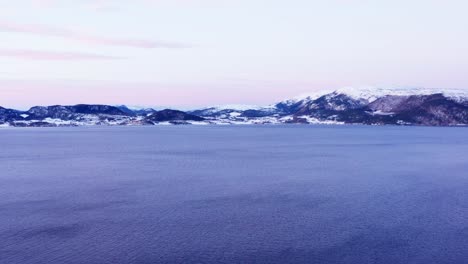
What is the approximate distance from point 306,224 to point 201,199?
17.0 metres

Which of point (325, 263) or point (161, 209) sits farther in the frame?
point (161, 209)

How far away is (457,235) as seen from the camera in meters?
42.0

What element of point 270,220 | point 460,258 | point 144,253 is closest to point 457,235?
point 460,258

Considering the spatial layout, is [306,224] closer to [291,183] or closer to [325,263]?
[325,263]

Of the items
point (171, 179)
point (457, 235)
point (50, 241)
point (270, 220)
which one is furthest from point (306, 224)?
point (171, 179)

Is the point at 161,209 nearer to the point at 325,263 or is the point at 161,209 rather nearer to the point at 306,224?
the point at 306,224

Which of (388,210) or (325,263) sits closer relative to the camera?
(325,263)

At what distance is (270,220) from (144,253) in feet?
50.1

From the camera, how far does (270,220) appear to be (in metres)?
47.4

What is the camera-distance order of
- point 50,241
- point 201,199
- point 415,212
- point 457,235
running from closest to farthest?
point 50,241 → point 457,235 → point 415,212 → point 201,199

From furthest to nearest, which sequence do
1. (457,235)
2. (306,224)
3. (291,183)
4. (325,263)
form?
(291,183), (306,224), (457,235), (325,263)

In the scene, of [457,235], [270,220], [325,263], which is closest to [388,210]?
[457,235]

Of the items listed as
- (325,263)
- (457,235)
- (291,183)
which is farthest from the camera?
(291,183)

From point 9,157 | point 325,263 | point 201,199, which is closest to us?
point 325,263
